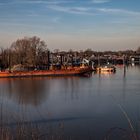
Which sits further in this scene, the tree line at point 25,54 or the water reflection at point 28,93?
the tree line at point 25,54

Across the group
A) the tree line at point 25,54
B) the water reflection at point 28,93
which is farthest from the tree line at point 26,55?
the water reflection at point 28,93

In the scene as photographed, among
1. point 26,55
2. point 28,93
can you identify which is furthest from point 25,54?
point 28,93

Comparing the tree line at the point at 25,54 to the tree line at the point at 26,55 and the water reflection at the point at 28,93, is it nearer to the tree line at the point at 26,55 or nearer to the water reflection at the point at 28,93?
Result: the tree line at the point at 26,55

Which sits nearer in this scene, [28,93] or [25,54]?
[28,93]

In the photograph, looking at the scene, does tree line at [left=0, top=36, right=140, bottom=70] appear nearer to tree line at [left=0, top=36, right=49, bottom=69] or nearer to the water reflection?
tree line at [left=0, top=36, right=49, bottom=69]

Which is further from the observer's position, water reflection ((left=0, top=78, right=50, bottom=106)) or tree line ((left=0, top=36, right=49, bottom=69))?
tree line ((left=0, top=36, right=49, bottom=69))

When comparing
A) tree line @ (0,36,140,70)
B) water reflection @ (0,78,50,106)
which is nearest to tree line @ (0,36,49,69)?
tree line @ (0,36,140,70)

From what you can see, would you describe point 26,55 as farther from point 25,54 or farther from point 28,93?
point 28,93

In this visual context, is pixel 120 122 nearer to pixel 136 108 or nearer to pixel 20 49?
pixel 136 108

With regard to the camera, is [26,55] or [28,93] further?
[26,55]

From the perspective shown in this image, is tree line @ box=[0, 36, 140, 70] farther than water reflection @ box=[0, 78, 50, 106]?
Yes

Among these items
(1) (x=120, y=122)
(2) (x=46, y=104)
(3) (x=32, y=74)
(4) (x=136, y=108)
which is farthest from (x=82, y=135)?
(3) (x=32, y=74)

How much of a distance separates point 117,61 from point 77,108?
99.6 metres

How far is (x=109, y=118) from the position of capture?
15.0 meters
